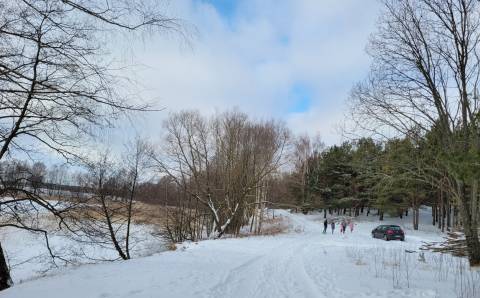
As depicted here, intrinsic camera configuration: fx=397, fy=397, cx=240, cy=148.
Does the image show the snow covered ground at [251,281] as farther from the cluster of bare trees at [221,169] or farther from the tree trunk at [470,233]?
the cluster of bare trees at [221,169]

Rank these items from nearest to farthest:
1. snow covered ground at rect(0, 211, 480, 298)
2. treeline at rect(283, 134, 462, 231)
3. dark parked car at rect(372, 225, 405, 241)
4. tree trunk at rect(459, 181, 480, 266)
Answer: snow covered ground at rect(0, 211, 480, 298), tree trunk at rect(459, 181, 480, 266), treeline at rect(283, 134, 462, 231), dark parked car at rect(372, 225, 405, 241)

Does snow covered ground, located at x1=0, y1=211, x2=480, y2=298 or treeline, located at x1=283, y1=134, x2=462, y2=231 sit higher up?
treeline, located at x1=283, y1=134, x2=462, y2=231

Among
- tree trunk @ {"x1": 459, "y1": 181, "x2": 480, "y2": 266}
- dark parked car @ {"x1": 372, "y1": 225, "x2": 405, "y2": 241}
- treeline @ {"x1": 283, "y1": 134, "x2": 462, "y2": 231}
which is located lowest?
dark parked car @ {"x1": 372, "y1": 225, "x2": 405, "y2": 241}

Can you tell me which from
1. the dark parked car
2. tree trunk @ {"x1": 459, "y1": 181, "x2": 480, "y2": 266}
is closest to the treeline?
tree trunk @ {"x1": 459, "y1": 181, "x2": 480, "y2": 266}

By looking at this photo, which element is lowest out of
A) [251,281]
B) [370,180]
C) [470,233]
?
[251,281]

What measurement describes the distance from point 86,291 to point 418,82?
464 inches

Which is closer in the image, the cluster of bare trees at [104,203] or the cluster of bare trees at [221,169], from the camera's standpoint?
the cluster of bare trees at [104,203]

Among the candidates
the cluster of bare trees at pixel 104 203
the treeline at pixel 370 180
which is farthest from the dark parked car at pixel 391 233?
the cluster of bare trees at pixel 104 203

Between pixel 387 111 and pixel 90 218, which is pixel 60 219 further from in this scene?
pixel 387 111

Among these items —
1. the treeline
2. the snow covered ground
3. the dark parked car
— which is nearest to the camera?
the snow covered ground

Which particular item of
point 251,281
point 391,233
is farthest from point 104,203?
point 391,233

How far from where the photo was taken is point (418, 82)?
13406 millimetres

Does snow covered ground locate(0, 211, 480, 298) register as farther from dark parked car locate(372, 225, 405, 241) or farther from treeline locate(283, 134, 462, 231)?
dark parked car locate(372, 225, 405, 241)

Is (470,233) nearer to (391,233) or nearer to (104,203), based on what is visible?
(104,203)
